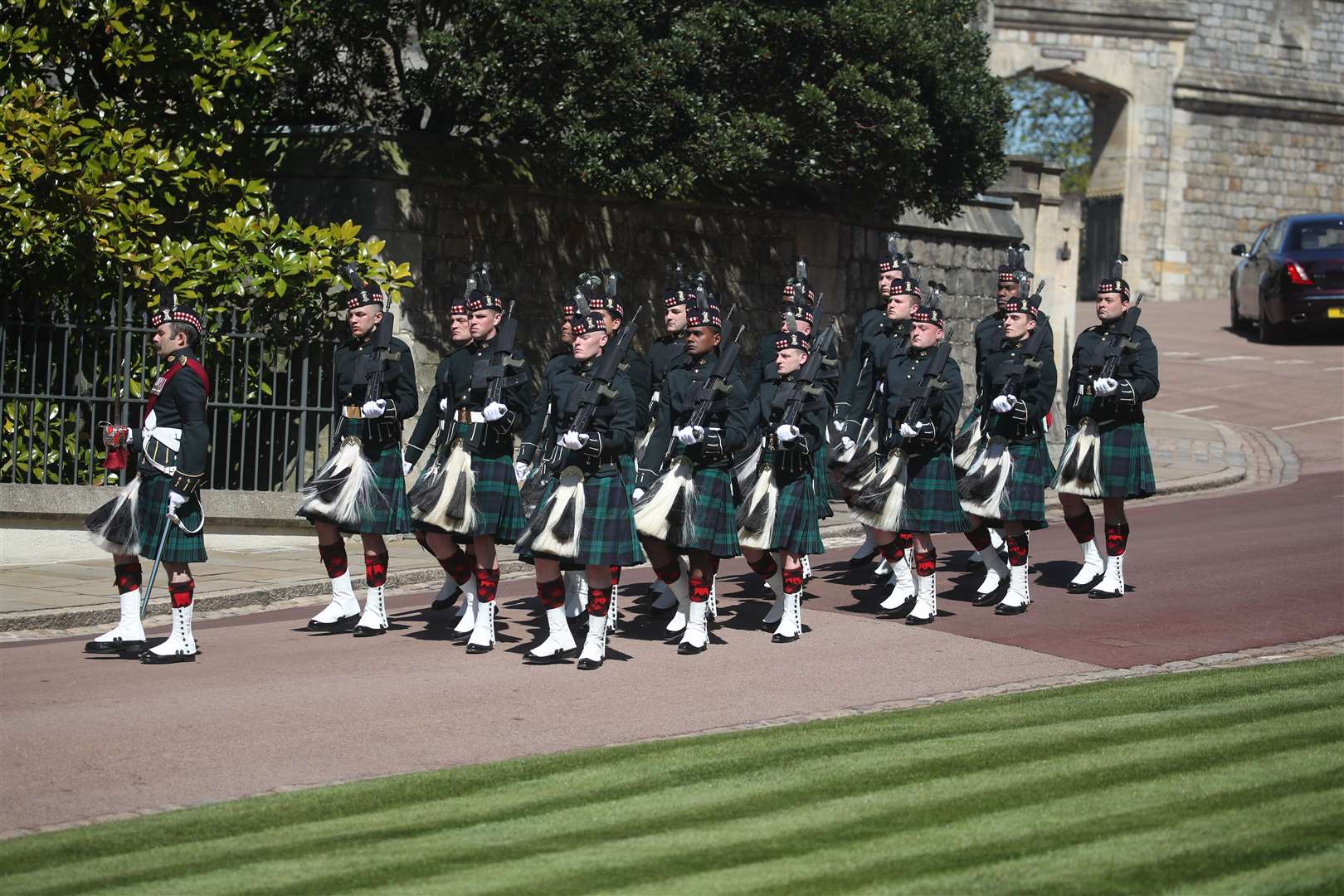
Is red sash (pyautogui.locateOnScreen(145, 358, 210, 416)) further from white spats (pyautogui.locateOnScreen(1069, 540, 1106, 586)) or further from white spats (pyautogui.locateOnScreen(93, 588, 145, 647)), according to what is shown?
white spats (pyautogui.locateOnScreen(1069, 540, 1106, 586))

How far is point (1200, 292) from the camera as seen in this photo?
42.3 m

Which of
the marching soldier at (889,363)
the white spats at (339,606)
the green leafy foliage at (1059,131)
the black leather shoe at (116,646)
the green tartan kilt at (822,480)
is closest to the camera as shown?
the black leather shoe at (116,646)

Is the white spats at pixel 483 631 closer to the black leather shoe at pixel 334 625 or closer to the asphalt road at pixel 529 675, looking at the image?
the asphalt road at pixel 529 675

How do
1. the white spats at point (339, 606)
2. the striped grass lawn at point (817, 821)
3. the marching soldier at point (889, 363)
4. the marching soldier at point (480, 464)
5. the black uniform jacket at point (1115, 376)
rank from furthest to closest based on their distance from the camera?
the black uniform jacket at point (1115, 376) < the marching soldier at point (889, 363) < the white spats at point (339, 606) < the marching soldier at point (480, 464) < the striped grass lawn at point (817, 821)

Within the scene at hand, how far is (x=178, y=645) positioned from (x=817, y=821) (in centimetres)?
497

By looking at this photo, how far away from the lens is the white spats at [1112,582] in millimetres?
12969

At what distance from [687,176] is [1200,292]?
27.8 meters

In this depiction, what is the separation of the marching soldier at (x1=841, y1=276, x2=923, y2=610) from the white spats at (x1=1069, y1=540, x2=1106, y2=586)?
4.44 ft

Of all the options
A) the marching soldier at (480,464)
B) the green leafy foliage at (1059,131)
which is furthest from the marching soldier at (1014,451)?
the green leafy foliage at (1059,131)

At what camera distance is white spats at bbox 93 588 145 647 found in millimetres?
10797

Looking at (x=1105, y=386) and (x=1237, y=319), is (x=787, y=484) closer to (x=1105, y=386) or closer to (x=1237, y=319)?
(x=1105, y=386)

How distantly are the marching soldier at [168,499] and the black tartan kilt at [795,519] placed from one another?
3.41 m

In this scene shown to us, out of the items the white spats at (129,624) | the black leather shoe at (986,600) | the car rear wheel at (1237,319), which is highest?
the car rear wheel at (1237,319)

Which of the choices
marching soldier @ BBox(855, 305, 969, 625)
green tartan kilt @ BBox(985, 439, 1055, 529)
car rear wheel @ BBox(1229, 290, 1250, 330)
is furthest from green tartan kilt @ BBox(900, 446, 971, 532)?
car rear wheel @ BBox(1229, 290, 1250, 330)
